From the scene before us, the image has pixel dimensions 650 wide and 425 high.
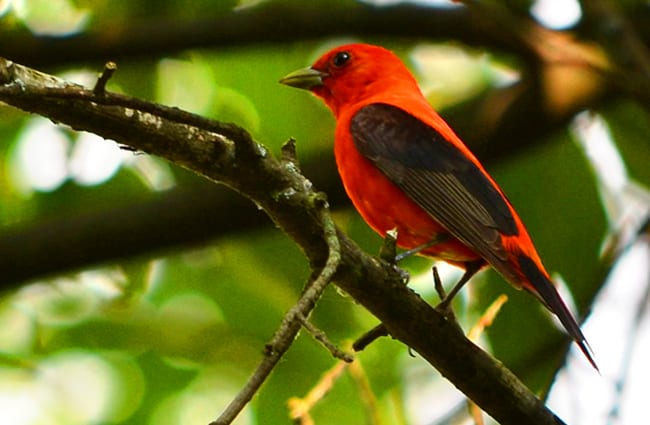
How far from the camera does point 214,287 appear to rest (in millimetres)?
7504

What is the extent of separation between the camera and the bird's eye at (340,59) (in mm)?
7227

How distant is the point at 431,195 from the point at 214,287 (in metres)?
2.36

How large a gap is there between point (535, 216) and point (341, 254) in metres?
3.43

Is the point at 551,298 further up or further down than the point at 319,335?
further up

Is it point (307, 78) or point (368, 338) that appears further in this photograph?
point (307, 78)

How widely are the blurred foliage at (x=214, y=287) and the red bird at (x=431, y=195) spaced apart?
1.00 meters

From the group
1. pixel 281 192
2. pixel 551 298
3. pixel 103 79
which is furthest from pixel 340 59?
pixel 103 79

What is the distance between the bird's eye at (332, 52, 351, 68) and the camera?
23.7 ft

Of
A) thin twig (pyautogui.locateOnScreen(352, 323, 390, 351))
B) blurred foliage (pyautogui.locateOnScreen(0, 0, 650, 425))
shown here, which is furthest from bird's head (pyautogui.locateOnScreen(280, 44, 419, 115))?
thin twig (pyautogui.locateOnScreen(352, 323, 390, 351))

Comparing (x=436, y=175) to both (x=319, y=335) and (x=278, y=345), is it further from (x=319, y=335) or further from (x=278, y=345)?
(x=278, y=345)

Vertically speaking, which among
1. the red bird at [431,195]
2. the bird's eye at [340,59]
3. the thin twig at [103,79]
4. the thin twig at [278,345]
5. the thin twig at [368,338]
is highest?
the bird's eye at [340,59]

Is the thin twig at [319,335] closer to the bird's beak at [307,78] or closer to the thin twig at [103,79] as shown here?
the thin twig at [103,79]

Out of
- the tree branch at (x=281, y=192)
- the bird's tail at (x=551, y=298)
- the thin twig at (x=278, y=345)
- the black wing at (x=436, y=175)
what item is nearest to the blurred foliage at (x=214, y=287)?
the black wing at (x=436, y=175)

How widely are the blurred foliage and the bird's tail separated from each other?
1.61m
